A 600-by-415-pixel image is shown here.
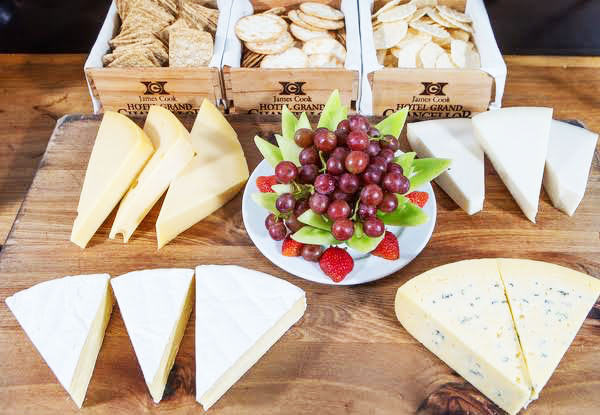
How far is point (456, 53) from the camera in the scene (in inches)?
60.7

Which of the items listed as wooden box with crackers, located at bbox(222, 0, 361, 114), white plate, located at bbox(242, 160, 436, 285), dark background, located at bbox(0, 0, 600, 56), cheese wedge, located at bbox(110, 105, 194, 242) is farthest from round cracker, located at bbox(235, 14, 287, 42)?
dark background, located at bbox(0, 0, 600, 56)

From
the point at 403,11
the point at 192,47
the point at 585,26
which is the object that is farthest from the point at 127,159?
the point at 585,26

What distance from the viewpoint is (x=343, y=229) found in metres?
0.98

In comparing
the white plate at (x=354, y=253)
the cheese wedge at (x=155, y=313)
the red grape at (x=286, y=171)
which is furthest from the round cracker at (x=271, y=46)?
the cheese wedge at (x=155, y=313)

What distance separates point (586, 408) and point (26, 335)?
42.0 inches

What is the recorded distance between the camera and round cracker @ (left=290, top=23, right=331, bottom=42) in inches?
63.4

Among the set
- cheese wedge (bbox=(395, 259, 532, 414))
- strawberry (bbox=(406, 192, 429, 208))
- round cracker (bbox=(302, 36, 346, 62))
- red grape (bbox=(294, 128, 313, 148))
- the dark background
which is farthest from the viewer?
the dark background

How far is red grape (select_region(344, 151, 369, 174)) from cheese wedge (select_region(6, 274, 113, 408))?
54 centimetres

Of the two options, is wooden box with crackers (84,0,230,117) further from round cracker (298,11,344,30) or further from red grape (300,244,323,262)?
red grape (300,244,323,262)

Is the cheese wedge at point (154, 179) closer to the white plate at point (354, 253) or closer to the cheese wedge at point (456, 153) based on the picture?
the white plate at point (354, 253)

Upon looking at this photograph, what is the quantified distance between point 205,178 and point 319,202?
1.24 feet

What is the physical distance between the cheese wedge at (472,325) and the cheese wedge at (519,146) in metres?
0.27

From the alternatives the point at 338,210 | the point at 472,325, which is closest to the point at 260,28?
the point at 338,210

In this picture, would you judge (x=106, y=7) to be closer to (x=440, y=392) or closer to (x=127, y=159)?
(x=127, y=159)
